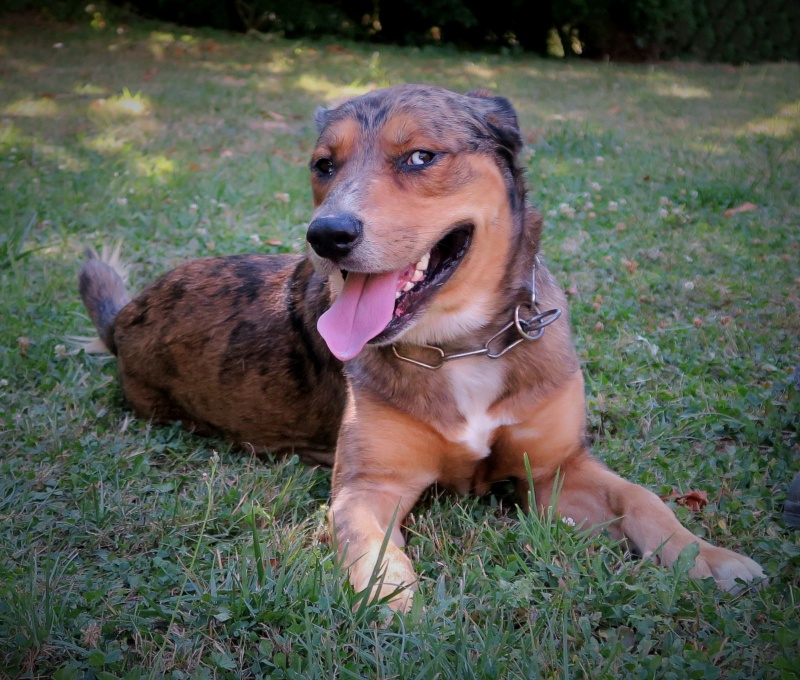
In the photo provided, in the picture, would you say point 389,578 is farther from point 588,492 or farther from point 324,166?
point 324,166

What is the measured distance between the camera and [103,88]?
12.0 m

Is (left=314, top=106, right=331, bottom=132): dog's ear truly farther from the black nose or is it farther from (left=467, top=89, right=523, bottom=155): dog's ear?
the black nose

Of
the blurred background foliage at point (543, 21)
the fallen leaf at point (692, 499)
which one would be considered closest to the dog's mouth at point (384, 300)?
the fallen leaf at point (692, 499)

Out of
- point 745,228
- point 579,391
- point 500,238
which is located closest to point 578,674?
point 579,391

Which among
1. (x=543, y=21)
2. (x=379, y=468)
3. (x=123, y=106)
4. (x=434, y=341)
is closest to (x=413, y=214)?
(x=434, y=341)

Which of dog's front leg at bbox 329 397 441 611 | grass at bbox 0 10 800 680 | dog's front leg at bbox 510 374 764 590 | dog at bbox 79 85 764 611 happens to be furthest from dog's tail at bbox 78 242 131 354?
dog's front leg at bbox 510 374 764 590

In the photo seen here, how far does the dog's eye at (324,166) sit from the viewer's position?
3.35 meters

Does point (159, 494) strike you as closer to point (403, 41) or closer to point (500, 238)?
point (500, 238)

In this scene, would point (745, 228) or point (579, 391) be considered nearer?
point (579, 391)

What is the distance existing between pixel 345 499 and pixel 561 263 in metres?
3.36

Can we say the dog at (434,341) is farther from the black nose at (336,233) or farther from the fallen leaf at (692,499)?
the fallen leaf at (692,499)

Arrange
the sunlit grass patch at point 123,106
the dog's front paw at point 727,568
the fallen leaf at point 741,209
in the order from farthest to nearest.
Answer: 1. the sunlit grass patch at point 123,106
2. the fallen leaf at point 741,209
3. the dog's front paw at point 727,568

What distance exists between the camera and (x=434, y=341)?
3340 mm

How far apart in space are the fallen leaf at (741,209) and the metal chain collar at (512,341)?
13.4 ft
